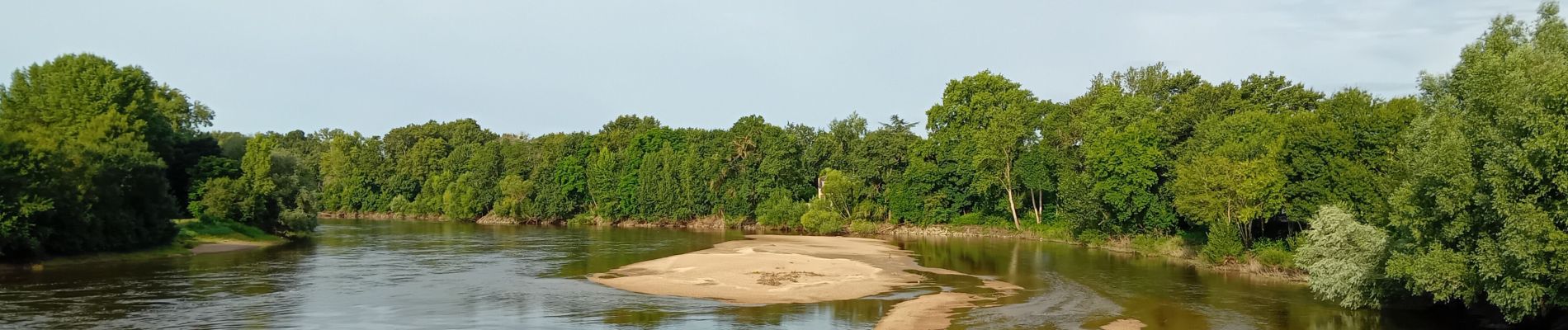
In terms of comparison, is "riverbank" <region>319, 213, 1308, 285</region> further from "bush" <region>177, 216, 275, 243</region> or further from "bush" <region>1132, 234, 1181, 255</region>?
"bush" <region>177, 216, 275, 243</region>

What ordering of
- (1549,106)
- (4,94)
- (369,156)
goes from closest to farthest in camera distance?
(1549,106) → (4,94) → (369,156)

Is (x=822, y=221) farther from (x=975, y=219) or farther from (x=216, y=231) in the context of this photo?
(x=216, y=231)

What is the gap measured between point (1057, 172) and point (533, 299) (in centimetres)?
5087

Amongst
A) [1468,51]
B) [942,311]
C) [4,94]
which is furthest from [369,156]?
[1468,51]

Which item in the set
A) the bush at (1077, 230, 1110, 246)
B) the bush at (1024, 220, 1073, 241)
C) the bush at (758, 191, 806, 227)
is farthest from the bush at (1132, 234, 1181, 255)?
the bush at (758, 191, 806, 227)

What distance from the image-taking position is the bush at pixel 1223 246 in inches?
1945

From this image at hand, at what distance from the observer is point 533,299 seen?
38500 millimetres

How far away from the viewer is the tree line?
1023 inches

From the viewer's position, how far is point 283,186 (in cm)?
7719

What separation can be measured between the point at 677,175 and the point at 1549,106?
9209cm

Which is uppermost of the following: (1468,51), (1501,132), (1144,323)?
(1468,51)

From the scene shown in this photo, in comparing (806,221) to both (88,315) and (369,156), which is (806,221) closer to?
(88,315)

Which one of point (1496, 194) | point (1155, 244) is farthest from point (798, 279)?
point (1155, 244)

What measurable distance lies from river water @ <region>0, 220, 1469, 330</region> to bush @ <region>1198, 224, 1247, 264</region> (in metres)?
1.95
